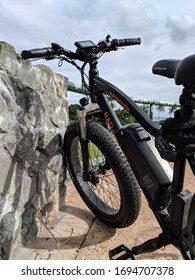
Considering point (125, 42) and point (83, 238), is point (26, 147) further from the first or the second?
point (125, 42)

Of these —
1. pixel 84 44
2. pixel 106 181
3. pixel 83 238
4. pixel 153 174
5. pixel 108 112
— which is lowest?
pixel 83 238

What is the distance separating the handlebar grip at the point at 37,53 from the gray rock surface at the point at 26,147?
1.8 inches

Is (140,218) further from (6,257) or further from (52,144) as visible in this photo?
(6,257)

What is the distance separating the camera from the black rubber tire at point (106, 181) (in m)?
1.90

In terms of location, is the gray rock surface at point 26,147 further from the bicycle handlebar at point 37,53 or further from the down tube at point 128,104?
the down tube at point 128,104

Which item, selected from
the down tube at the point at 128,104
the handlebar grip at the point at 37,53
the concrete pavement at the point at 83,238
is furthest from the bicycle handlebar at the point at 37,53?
the concrete pavement at the point at 83,238

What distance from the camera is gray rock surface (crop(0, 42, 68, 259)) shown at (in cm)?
160

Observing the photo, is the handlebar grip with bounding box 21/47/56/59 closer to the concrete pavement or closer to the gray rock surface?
the gray rock surface

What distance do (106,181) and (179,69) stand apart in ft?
4.96

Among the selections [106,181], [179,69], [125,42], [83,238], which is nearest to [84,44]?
[125,42]

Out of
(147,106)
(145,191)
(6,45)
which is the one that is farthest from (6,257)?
(147,106)

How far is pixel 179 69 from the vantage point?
1.20 m

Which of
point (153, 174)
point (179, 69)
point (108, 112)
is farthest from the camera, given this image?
point (108, 112)

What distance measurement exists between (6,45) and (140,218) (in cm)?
150
